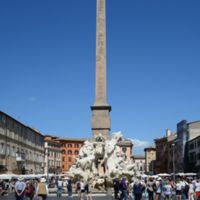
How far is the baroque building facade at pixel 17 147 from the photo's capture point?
51850 mm

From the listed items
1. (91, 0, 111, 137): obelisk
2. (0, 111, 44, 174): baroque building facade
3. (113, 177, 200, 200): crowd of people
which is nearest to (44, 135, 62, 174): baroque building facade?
(0, 111, 44, 174): baroque building facade

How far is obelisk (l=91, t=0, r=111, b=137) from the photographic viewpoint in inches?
1150

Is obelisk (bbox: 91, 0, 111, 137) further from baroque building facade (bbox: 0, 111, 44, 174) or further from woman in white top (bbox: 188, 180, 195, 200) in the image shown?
baroque building facade (bbox: 0, 111, 44, 174)

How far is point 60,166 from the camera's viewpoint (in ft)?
324

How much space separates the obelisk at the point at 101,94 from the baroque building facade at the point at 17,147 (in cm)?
2320

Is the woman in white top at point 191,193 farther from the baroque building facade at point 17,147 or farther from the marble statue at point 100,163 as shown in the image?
the baroque building facade at point 17,147

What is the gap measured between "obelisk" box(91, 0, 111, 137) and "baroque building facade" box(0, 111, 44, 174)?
2320 cm

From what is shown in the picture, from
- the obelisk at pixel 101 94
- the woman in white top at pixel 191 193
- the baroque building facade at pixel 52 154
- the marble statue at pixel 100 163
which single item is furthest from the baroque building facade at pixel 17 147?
the woman in white top at pixel 191 193

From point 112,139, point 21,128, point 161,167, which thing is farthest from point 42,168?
point 112,139

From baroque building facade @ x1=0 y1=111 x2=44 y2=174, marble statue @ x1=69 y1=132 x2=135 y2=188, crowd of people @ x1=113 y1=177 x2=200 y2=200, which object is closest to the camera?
crowd of people @ x1=113 y1=177 x2=200 y2=200

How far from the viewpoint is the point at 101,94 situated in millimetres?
29297

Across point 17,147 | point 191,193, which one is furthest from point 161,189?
point 17,147

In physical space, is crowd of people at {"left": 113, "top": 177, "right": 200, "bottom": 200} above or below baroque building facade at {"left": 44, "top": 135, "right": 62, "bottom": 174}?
below

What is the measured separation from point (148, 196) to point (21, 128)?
43.3m
